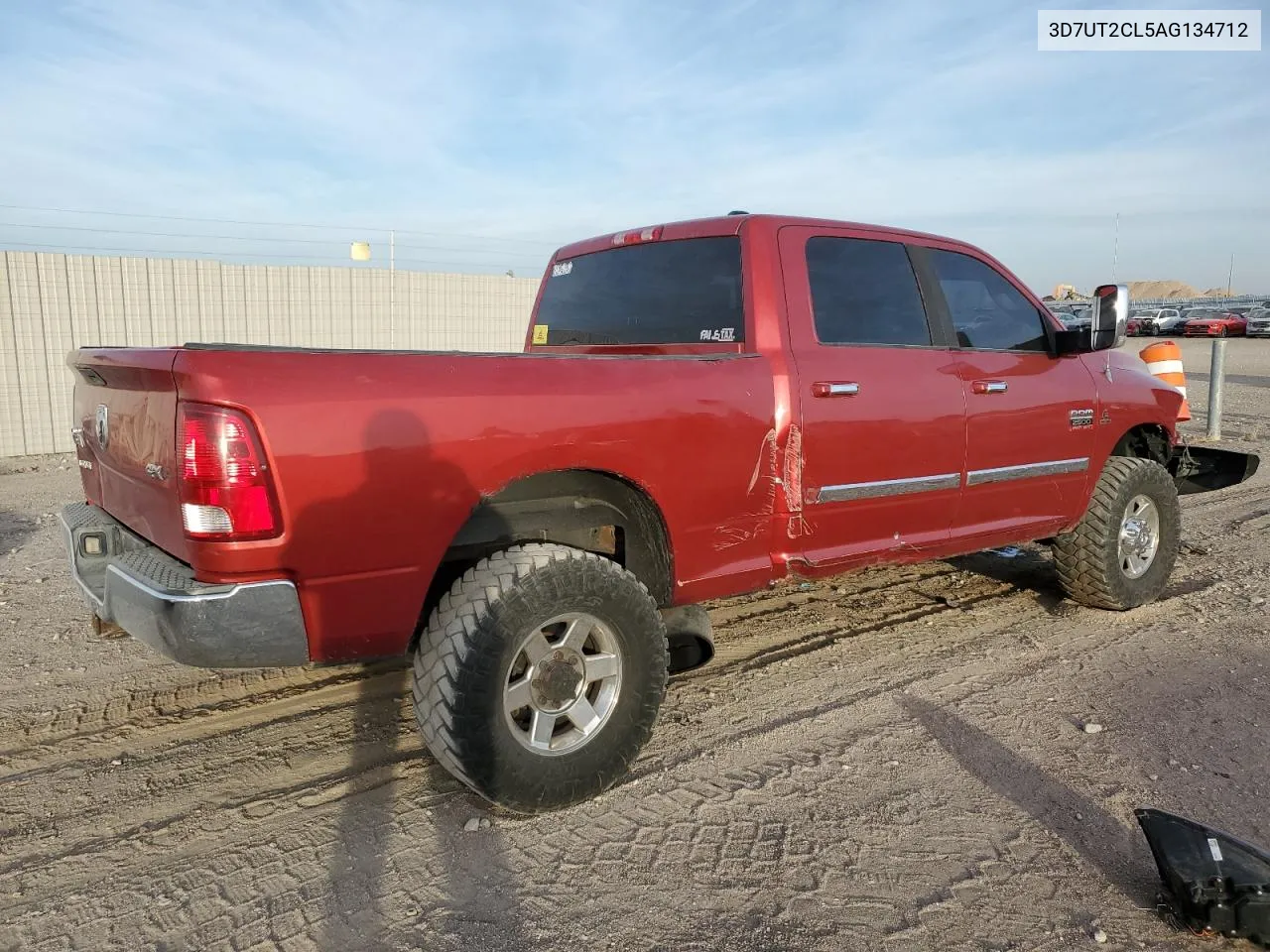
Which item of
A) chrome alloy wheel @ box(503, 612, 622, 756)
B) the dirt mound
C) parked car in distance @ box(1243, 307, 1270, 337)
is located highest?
the dirt mound

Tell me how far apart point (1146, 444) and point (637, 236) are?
10.8 feet

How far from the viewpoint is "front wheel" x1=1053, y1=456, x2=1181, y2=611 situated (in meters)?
4.78

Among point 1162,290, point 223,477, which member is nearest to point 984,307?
point 223,477

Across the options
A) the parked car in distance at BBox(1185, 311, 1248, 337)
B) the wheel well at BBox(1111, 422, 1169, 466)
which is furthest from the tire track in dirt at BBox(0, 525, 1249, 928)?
the parked car in distance at BBox(1185, 311, 1248, 337)

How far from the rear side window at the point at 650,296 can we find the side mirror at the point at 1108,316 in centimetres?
184

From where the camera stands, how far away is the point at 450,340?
12570mm

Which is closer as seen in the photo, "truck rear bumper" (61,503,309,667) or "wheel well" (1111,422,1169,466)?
"truck rear bumper" (61,503,309,667)

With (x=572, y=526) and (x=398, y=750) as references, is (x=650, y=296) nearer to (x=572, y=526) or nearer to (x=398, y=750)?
(x=572, y=526)

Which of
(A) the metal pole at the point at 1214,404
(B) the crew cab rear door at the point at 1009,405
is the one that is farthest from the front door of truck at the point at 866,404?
(A) the metal pole at the point at 1214,404

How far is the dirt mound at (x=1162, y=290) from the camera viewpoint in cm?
9859

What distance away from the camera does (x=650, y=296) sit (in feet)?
13.1

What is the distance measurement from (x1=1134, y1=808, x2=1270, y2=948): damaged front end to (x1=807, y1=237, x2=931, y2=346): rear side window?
2043 mm

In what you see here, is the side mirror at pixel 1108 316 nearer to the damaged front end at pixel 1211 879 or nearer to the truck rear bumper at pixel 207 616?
the damaged front end at pixel 1211 879

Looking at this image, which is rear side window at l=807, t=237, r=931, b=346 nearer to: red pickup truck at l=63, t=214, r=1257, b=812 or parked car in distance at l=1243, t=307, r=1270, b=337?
red pickup truck at l=63, t=214, r=1257, b=812
